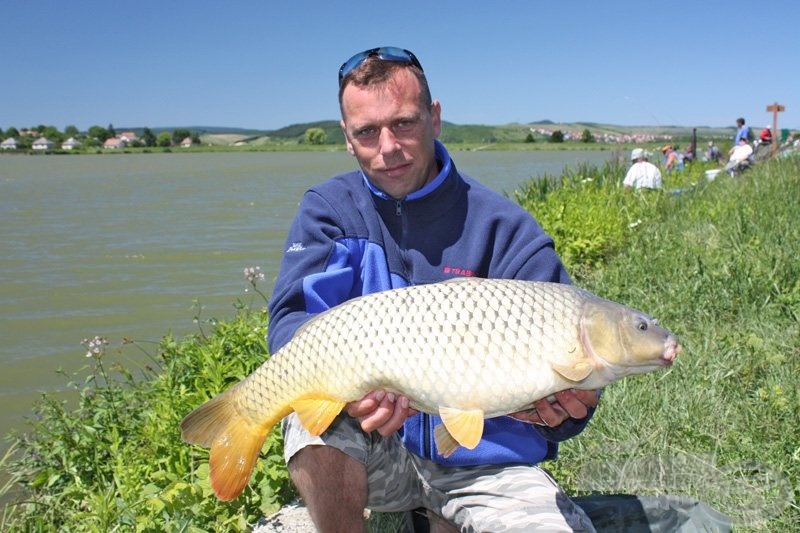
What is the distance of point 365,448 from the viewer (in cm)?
192

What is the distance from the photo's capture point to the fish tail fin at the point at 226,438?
1.79 m

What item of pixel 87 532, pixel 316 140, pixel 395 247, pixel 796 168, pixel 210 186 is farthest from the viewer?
pixel 316 140

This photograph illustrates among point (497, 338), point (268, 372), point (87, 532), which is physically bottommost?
point (87, 532)

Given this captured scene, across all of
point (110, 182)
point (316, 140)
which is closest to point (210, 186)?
point (110, 182)

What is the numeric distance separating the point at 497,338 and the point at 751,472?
1.25m

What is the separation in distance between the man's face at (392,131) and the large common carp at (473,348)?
60 cm

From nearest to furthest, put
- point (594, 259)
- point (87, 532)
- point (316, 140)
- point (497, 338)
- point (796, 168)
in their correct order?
point (497, 338), point (87, 532), point (594, 259), point (796, 168), point (316, 140)

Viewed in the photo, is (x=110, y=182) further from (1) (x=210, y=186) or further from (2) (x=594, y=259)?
(2) (x=594, y=259)

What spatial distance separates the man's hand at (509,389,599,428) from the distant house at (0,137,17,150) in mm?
85634

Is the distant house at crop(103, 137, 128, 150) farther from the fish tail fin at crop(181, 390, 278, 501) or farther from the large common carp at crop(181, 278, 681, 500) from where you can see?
the large common carp at crop(181, 278, 681, 500)

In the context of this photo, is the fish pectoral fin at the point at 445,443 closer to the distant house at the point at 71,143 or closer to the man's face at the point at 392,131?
the man's face at the point at 392,131

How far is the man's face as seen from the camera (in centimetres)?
216

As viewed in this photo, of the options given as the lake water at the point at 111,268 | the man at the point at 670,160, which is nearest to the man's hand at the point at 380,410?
the lake water at the point at 111,268

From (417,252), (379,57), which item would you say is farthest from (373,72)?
(417,252)
